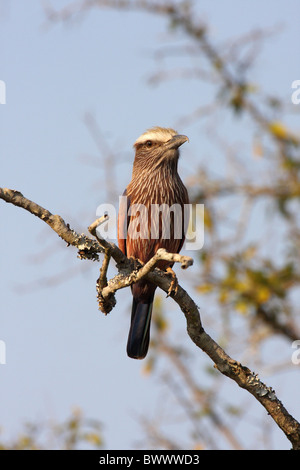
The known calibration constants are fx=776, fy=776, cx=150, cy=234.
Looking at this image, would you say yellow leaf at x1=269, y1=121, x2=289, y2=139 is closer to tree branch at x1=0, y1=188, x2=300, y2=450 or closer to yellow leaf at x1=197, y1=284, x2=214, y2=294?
yellow leaf at x1=197, y1=284, x2=214, y2=294

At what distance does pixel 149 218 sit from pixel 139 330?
35.4 inches

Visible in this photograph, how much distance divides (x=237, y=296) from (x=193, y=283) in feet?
1.88

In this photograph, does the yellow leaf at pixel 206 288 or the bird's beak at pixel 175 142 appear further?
the yellow leaf at pixel 206 288

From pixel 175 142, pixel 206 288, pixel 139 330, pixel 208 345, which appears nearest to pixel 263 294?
pixel 206 288

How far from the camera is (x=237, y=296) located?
7328 millimetres

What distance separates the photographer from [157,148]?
653 cm

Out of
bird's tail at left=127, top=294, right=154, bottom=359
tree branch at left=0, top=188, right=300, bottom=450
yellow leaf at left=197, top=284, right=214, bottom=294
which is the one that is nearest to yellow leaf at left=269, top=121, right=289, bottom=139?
yellow leaf at left=197, top=284, right=214, bottom=294

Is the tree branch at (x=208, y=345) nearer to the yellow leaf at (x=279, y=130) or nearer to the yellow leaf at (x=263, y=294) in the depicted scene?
the yellow leaf at (x=263, y=294)

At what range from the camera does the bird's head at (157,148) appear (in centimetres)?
643

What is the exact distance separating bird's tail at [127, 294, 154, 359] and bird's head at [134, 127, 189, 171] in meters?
1.14

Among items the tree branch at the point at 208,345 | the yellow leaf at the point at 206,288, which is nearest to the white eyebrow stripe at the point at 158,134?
the yellow leaf at the point at 206,288

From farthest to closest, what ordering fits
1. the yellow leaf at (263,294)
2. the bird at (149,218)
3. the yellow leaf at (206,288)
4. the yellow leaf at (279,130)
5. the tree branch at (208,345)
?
1. the yellow leaf at (279,130)
2. the yellow leaf at (206,288)
3. the yellow leaf at (263,294)
4. the bird at (149,218)
5. the tree branch at (208,345)
